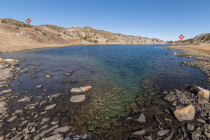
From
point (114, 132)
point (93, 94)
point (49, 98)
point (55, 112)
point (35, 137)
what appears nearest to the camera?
point (35, 137)

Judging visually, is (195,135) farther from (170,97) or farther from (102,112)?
(102,112)

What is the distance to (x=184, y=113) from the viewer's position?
7230 millimetres

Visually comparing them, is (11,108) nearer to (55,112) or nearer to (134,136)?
(55,112)

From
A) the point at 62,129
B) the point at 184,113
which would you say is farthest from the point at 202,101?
the point at 62,129

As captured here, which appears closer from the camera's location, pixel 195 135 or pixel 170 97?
pixel 195 135

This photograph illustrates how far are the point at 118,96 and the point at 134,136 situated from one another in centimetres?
462

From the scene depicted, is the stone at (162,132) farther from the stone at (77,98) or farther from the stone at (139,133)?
the stone at (77,98)

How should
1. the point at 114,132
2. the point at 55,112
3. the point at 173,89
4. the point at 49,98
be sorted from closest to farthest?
1. the point at 114,132
2. the point at 55,112
3. the point at 49,98
4. the point at 173,89

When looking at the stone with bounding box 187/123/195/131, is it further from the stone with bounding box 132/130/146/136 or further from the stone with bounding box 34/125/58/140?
the stone with bounding box 34/125/58/140

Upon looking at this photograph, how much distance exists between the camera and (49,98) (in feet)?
31.9

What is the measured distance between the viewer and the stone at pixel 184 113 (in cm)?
709

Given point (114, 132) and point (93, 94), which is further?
point (93, 94)

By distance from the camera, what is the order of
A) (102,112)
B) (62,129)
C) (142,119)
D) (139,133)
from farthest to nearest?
1. (102,112)
2. (142,119)
3. (62,129)
4. (139,133)

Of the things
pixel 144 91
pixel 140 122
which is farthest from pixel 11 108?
pixel 144 91
